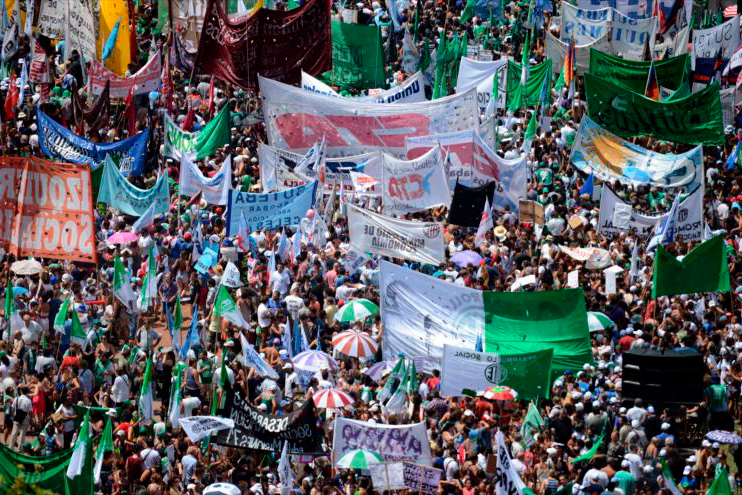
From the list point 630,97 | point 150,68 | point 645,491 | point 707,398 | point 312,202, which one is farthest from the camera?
point 150,68

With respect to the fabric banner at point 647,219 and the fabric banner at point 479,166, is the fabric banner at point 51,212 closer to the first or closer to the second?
the fabric banner at point 479,166

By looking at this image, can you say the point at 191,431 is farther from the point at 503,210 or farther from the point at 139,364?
the point at 503,210

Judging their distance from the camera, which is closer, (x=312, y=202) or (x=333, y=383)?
(x=333, y=383)

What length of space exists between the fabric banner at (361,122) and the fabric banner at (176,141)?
1351 mm

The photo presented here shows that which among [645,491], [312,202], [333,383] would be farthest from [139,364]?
[645,491]

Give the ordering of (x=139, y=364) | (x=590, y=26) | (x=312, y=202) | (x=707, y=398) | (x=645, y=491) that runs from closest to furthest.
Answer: (x=645, y=491), (x=707, y=398), (x=139, y=364), (x=312, y=202), (x=590, y=26)

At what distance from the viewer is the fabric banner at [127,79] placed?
1400 inches

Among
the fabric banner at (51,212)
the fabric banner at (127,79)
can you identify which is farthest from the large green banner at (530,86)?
the fabric banner at (51,212)

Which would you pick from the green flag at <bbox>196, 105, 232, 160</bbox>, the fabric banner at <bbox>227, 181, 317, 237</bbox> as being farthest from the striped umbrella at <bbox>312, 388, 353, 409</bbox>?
the green flag at <bbox>196, 105, 232, 160</bbox>

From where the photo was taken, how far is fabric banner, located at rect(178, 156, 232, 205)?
30562mm

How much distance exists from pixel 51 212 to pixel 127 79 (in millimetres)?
9893

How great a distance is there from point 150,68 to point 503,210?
324 inches

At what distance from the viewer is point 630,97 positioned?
33562 millimetres

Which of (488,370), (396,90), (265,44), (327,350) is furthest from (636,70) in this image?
(488,370)
